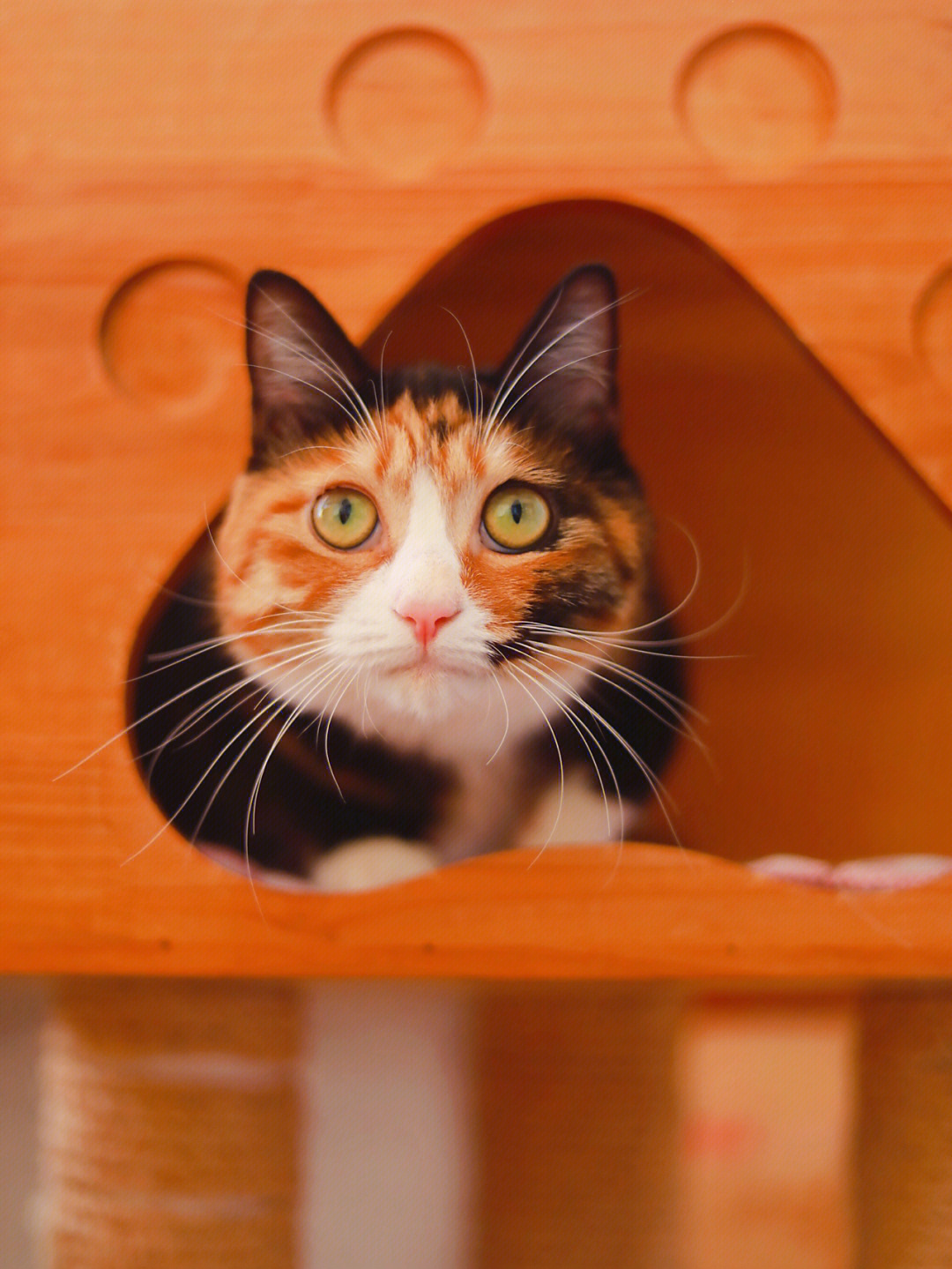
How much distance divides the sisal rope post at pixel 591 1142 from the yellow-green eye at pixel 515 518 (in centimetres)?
57

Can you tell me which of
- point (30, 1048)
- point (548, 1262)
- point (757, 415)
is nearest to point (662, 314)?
point (757, 415)

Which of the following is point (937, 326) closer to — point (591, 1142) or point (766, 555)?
point (766, 555)

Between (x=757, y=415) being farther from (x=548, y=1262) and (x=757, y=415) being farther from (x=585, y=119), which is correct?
(x=548, y=1262)

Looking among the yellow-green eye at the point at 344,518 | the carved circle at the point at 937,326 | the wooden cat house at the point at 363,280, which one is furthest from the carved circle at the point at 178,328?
the carved circle at the point at 937,326

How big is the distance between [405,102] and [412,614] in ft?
1.12

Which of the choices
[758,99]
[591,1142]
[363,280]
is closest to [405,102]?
[363,280]

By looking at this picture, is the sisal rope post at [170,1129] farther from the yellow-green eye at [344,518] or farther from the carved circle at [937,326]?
the carved circle at [937,326]

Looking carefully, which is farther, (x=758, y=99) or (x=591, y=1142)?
(x=591, y=1142)

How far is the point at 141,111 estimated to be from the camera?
28.2 inches

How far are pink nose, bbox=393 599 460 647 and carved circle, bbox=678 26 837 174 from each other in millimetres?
345

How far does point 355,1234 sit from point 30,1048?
0.43m

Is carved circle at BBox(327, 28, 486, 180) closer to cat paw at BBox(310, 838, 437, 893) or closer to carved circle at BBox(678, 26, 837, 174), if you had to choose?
carved circle at BBox(678, 26, 837, 174)

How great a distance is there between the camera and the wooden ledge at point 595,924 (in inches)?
26.1

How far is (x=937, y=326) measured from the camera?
0.72 metres
